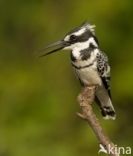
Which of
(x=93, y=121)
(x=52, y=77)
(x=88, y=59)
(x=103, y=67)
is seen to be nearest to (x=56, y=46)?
(x=88, y=59)

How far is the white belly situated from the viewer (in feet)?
14.5

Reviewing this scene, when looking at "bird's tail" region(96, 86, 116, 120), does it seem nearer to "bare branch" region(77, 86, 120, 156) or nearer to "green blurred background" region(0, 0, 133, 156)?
"bare branch" region(77, 86, 120, 156)

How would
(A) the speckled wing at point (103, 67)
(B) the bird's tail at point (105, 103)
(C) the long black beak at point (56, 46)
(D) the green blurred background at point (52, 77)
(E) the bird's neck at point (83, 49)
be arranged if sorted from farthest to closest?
(D) the green blurred background at point (52, 77) < (B) the bird's tail at point (105, 103) < (A) the speckled wing at point (103, 67) < (E) the bird's neck at point (83, 49) < (C) the long black beak at point (56, 46)

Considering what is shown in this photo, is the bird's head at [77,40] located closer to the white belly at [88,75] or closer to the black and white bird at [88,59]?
the black and white bird at [88,59]

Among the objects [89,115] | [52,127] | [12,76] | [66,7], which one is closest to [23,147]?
[52,127]

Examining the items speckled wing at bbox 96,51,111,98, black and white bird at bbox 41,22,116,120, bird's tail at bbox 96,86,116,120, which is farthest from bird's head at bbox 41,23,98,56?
bird's tail at bbox 96,86,116,120

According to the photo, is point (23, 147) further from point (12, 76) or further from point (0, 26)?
point (0, 26)

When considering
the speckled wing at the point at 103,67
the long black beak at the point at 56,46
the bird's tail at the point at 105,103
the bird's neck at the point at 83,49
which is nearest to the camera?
the long black beak at the point at 56,46

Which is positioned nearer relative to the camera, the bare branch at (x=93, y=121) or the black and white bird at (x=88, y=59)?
the bare branch at (x=93, y=121)

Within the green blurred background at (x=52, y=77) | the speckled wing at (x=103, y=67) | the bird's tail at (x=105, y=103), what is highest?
the speckled wing at (x=103, y=67)

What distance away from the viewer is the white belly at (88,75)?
4.43 meters

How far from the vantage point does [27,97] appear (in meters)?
6.12

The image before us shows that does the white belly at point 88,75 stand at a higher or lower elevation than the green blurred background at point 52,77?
higher

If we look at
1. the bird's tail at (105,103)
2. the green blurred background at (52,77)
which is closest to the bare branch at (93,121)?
the bird's tail at (105,103)
